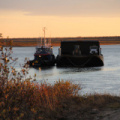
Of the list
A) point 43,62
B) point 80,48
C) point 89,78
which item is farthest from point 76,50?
point 89,78

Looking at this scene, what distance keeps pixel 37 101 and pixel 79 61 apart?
38.0 metres

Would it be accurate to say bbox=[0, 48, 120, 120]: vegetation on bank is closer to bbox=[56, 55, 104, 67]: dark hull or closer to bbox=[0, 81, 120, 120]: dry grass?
bbox=[0, 81, 120, 120]: dry grass

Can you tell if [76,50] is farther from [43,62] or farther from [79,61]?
[43,62]

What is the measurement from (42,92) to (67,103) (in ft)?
→ 3.63

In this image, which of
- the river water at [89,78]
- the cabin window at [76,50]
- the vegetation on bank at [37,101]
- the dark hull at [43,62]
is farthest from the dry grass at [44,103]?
the dark hull at [43,62]

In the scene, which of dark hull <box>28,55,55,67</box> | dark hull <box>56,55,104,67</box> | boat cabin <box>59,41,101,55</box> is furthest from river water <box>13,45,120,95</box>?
dark hull <box>28,55,55,67</box>

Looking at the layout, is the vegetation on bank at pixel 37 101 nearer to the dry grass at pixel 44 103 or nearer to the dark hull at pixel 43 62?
the dry grass at pixel 44 103

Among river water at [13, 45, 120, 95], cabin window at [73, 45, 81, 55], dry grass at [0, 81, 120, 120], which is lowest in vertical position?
river water at [13, 45, 120, 95]

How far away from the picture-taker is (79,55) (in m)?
48.3

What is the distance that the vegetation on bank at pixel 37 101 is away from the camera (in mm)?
9297

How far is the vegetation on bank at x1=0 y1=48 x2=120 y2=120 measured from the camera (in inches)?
366

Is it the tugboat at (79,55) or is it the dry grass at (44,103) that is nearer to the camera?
the dry grass at (44,103)

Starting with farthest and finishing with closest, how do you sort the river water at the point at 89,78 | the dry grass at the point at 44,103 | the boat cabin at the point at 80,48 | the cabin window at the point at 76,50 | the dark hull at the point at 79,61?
the boat cabin at the point at 80,48
the cabin window at the point at 76,50
the dark hull at the point at 79,61
the river water at the point at 89,78
the dry grass at the point at 44,103

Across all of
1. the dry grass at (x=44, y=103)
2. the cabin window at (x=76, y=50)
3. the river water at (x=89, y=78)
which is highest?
the cabin window at (x=76, y=50)
